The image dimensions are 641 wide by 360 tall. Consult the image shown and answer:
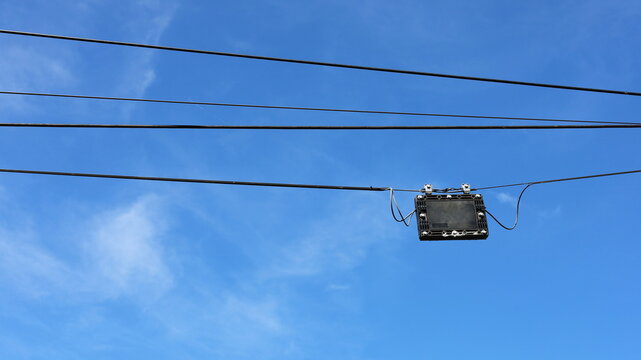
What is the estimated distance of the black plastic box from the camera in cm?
909

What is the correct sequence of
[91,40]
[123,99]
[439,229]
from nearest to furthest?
1. [91,40]
2. [439,229]
3. [123,99]

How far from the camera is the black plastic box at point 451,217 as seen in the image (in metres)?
9.09

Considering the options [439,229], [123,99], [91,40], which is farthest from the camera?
[123,99]

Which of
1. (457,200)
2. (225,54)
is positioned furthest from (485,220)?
(225,54)

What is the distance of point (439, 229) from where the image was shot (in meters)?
9.10

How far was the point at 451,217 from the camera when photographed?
9211mm

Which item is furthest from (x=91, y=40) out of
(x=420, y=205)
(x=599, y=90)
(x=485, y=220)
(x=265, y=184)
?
(x=599, y=90)

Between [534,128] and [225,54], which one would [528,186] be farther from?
[225,54]

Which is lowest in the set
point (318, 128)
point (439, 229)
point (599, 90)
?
point (439, 229)

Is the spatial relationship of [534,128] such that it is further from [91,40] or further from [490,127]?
[91,40]

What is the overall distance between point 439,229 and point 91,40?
Answer: 5233mm

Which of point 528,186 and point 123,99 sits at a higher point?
point 123,99

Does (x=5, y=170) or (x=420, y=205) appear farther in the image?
(x=420, y=205)

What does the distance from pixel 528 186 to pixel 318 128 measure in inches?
155
